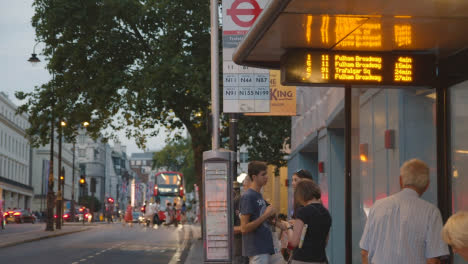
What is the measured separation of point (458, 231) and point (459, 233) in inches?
0.7

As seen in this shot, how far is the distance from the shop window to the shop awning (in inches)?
55.0

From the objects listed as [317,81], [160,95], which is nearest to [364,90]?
[317,81]

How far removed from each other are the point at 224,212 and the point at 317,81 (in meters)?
3.71

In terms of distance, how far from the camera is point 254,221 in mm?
8906

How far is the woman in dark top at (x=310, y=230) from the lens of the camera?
7340 millimetres

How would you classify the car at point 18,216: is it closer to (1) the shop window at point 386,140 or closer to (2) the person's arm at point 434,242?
(1) the shop window at point 386,140

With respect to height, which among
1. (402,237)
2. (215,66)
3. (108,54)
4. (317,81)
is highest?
(108,54)

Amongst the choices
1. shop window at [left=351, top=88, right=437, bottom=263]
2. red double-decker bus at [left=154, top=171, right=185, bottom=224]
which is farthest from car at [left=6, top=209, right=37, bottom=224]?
shop window at [left=351, top=88, right=437, bottom=263]

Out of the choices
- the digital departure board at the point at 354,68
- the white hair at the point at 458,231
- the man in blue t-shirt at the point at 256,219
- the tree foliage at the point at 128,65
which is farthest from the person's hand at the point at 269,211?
the tree foliage at the point at 128,65

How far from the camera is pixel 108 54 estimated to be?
32.5 meters

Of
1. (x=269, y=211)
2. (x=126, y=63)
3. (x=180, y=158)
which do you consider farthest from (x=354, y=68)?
(x=180, y=158)

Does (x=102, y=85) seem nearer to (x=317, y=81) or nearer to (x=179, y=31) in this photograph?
(x=179, y=31)

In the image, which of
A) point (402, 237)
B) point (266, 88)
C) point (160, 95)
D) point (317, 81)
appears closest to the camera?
point (402, 237)

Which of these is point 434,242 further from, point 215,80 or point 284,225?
point 215,80
